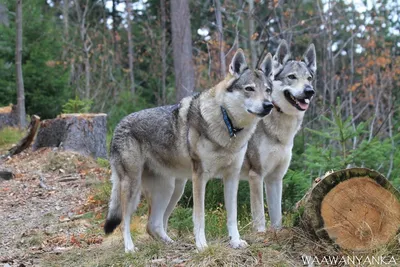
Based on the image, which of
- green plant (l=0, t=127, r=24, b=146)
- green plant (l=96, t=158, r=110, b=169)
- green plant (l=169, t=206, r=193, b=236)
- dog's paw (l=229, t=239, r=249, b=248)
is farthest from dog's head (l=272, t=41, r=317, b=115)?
green plant (l=0, t=127, r=24, b=146)

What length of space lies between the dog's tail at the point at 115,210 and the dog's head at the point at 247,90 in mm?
1365

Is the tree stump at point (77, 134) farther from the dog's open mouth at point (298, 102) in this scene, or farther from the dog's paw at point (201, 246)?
the dog's paw at point (201, 246)

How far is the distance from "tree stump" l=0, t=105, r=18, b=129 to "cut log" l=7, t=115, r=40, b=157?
6.85 feet

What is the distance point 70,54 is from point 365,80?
11.0 metres

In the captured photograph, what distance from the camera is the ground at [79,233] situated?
14.4ft

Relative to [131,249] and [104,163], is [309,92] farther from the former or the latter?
[104,163]

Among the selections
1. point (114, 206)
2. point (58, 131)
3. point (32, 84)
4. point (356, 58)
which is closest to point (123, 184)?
point (114, 206)

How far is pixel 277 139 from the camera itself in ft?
16.9

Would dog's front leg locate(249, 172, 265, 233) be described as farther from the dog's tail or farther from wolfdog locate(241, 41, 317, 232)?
the dog's tail

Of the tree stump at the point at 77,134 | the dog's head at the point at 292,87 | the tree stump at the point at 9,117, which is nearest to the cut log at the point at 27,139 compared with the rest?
the tree stump at the point at 77,134

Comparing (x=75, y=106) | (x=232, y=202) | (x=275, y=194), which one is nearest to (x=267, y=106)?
(x=232, y=202)

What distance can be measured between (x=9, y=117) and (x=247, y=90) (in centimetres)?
915

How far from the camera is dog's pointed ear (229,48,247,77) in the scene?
452 cm

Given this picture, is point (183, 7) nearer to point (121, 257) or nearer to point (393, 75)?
point (393, 75)
